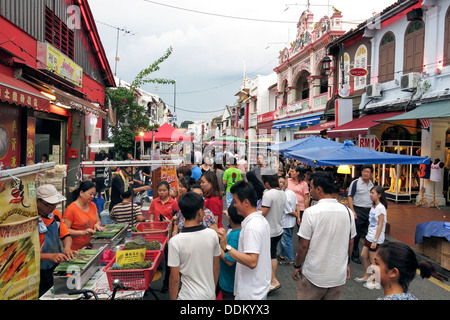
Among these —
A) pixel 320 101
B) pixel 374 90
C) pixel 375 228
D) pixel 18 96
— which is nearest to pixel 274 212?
pixel 375 228

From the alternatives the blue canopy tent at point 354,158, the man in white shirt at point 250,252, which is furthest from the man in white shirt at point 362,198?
the man in white shirt at point 250,252

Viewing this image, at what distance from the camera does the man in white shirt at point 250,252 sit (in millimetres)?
2908

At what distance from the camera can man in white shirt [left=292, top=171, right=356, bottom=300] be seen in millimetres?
3289

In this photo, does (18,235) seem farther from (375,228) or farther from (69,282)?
(375,228)

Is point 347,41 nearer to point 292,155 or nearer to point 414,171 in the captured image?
point 414,171

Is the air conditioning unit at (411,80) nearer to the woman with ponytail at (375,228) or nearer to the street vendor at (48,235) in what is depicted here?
the woman with ponytail at (375,228)

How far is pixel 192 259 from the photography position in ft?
9.27

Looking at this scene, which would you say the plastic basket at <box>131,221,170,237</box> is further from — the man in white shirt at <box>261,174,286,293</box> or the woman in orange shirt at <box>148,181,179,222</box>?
the man in white shirt at <box>261,174,286,293</box>

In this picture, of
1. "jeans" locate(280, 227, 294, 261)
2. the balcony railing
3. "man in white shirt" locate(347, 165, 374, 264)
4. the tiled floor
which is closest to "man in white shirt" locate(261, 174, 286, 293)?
"jeans" locate(280, 227, 294, 261)

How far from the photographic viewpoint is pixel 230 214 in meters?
3.44

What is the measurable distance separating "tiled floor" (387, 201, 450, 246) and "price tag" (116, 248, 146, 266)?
22.0 feet

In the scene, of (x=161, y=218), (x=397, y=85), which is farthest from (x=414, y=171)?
(x=161, y=218)

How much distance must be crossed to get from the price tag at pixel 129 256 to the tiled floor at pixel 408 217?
672 centimetres
